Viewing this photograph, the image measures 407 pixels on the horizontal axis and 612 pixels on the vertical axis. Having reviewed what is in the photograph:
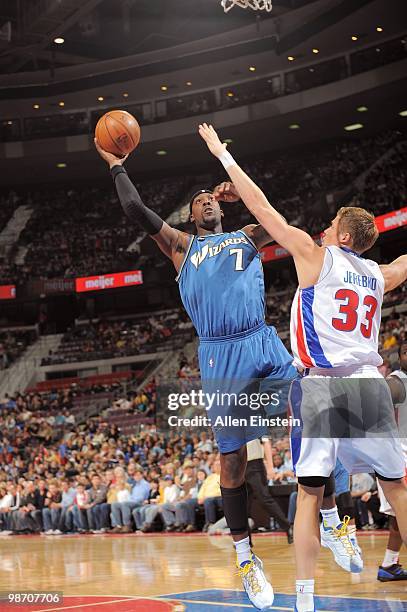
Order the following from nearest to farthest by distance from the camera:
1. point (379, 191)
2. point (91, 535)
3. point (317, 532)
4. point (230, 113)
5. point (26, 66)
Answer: point (317, 532), point (91, 535), point (379, 191), point (230, 113), point (26, 66)

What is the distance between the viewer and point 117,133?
573cm

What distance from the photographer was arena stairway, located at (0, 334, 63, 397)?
30.5 metres

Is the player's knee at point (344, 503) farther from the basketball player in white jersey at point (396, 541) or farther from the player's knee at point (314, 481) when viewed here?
Answer: the player's knee at point (314, 481)

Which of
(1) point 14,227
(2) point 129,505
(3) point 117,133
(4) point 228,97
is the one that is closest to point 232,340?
(3) point 117,133

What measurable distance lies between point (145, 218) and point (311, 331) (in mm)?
1545

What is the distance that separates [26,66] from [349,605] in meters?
31.5

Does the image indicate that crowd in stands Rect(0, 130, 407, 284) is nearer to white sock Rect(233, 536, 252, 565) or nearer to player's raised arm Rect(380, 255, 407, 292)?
player's raised arm Rect(380, 255, 407, 292)

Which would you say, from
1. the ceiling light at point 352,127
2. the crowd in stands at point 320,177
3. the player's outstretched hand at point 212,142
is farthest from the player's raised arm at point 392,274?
the ceiling light at point 352,127

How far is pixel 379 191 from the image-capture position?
26.0m

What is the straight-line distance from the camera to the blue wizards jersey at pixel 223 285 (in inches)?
210

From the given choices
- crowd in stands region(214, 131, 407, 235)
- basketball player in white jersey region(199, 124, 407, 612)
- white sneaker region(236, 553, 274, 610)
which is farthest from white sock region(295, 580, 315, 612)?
crowd in stands region(214, 131, 407, 235)

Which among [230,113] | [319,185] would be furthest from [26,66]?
[319,185]

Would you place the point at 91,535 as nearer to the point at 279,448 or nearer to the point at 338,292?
the point at 279,448

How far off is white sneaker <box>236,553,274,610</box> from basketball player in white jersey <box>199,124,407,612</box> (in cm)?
94
